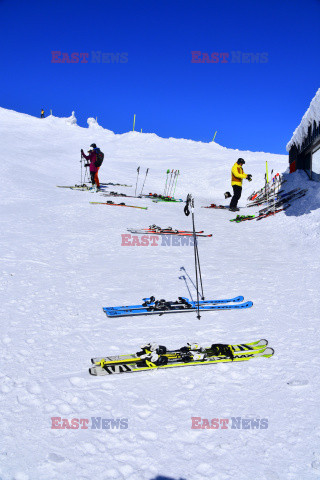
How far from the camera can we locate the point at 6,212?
1040 cm

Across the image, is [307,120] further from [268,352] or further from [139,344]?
[139,344]

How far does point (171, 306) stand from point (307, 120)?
468 inches

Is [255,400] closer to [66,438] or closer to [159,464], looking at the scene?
[159,464]

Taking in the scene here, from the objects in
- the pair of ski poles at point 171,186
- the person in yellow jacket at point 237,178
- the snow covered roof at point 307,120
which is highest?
the snow covered roof at point 307,120

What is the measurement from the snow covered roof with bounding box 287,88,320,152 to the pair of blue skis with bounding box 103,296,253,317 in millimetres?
9485

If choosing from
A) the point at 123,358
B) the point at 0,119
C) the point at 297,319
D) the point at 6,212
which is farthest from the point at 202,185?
the point at 0,119

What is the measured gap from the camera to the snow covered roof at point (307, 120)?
463 inches

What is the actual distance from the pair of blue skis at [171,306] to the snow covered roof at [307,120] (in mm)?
9485

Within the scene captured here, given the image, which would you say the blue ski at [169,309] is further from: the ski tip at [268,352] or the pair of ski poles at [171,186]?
the pair of ski poles at [171,186]

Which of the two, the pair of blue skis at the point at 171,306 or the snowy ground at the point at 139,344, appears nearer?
the snowy ground at the point at 139,344

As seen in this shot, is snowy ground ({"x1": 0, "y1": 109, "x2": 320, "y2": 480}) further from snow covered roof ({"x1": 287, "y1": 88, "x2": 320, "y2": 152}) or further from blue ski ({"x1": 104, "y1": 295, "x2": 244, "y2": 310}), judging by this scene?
snow covered roof ({"x1": 287, "y1": 88, "x2": 320, "y2": 152})

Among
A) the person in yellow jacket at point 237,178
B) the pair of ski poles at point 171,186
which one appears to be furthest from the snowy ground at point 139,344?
the pair of ski poles at point 171,186

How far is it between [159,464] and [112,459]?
13.8 inches

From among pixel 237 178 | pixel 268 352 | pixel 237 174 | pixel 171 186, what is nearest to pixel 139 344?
pixel 268 352
